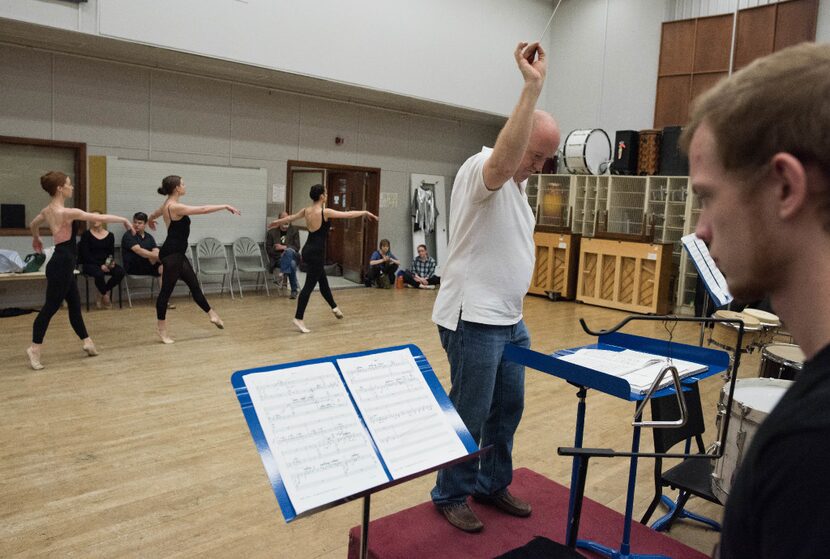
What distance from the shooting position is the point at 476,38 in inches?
426

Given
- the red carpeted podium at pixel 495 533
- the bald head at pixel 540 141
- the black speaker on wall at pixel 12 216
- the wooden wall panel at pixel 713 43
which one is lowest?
the red carpeted podium at pixel 495 533

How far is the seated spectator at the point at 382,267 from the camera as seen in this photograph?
1118 centimetres

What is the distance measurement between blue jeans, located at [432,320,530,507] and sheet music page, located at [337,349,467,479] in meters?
0.62

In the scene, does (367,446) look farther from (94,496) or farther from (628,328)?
(628,328)

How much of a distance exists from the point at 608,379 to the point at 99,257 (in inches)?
299

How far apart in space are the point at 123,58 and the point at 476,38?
577 centimetres

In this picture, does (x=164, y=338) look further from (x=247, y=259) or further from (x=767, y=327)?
(x=767, y=327)

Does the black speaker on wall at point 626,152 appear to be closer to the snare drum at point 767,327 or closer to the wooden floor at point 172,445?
the wooden floor at point 172,445

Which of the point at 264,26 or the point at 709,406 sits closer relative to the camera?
the point at 709,406

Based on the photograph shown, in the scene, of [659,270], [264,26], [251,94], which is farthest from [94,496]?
[659,270]

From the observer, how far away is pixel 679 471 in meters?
3.02

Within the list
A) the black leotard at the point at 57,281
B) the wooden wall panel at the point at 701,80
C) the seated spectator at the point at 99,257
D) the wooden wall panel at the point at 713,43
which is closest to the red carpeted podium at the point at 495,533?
the black leotard at the point at 57,281

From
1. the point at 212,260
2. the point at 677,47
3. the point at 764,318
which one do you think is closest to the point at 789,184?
the point at 764,318

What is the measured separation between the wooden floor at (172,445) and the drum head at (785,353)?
0.93 meters
